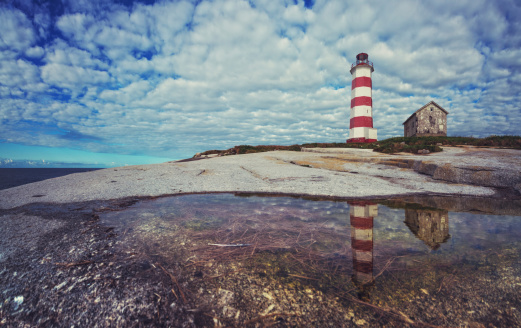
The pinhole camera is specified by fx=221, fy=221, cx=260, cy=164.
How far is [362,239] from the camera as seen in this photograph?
9.41 ft

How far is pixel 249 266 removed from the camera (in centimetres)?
213

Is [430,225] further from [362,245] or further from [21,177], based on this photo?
[21,177]

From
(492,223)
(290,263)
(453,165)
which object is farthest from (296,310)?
(453,165)

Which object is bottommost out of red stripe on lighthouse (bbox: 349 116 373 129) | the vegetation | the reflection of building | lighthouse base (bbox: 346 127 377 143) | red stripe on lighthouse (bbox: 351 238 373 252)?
the reflection of building

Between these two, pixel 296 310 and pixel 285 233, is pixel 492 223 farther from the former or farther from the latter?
pixel 296 310

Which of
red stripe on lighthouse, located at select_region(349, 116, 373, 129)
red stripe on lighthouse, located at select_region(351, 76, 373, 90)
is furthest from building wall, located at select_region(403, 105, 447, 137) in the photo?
red stripe on lighthouse, located at select_region(351, 76, 373, 90)

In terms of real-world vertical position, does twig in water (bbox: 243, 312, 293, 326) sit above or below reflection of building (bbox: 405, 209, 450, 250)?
above

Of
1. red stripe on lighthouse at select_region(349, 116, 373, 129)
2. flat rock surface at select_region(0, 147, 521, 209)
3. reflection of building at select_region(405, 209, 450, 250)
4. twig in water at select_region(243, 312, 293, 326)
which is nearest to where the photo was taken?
twig in water at select_region(243, 312, 293, 326)

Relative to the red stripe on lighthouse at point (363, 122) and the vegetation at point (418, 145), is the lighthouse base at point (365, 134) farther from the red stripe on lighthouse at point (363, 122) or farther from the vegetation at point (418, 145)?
the vegetation at point (418, 145)

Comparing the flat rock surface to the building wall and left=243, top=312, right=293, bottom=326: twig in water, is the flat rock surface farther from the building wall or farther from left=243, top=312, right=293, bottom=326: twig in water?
the building wall

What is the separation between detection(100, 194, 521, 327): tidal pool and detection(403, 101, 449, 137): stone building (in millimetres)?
31514

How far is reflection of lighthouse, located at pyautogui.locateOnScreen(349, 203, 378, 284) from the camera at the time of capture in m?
2.03

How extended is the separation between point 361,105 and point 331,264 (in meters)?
31.3

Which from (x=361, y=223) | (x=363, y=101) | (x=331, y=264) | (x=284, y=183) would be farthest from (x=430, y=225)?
(x=363, y=101)
